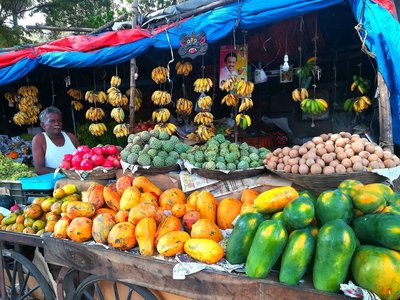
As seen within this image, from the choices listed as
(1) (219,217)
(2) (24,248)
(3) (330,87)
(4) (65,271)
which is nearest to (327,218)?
(1) (219,217)

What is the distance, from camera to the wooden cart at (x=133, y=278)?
153 cm

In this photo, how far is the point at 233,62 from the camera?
14.1 ft

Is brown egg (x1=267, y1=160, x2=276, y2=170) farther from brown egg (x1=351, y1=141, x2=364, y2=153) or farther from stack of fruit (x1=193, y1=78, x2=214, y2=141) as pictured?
stack of fruit (x1=193, y1=78, x2=214, y2=141)

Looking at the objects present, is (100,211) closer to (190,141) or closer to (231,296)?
(231,296)

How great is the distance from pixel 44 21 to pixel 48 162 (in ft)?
36.9

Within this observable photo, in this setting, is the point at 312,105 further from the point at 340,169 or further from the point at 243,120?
the point at 340,169

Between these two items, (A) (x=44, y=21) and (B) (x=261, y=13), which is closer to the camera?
(B) (x=261, y=13)

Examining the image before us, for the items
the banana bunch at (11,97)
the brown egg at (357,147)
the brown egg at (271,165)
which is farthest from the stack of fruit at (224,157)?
the banana bunch at (11,97)

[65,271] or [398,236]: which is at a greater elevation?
[398,236]

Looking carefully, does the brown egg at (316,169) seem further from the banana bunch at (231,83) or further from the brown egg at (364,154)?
the banana bunch at (231,83)

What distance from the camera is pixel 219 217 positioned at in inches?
88.1

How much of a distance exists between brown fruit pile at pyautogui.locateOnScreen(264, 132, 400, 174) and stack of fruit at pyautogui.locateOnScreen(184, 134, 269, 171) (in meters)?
0.19

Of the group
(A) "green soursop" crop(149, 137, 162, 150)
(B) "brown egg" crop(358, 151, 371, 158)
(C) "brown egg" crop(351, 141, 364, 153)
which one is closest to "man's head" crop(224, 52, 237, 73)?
(A) "green soursop" crop(149, 137, 162, 150)

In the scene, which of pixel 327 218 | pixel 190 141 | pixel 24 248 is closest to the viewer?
pixel 327 218
